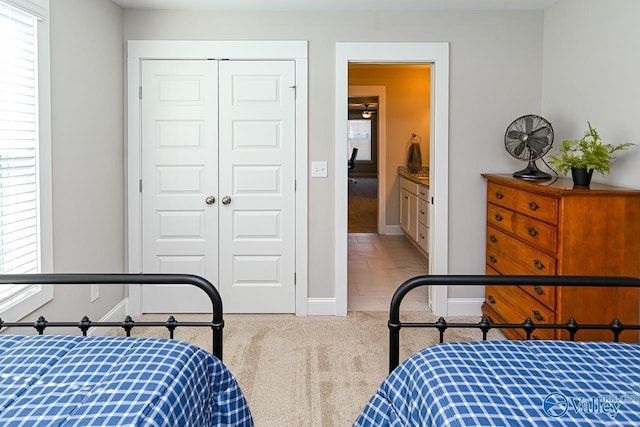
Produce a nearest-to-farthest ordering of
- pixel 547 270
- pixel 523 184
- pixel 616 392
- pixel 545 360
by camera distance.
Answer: pixel 616 392
pixel 545 360
pixel 547 270
pixel 523 184

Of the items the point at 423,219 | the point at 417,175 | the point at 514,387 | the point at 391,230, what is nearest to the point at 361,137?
the point at 391,230

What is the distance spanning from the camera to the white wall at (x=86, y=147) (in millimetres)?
3203

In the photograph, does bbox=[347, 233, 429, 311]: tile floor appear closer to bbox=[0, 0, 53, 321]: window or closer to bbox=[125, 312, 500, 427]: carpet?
bbox=[125, 312, 500, 427]: carpet

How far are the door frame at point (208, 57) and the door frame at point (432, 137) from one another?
0.26m

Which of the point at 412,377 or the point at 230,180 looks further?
the point at 230,180

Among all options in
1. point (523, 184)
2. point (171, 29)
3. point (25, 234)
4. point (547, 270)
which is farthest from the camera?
point (171, 29)

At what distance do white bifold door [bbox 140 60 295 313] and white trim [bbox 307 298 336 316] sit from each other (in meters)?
0.14

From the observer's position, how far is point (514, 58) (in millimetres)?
4266

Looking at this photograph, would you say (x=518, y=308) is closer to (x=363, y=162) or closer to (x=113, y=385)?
(x=113, y=385)

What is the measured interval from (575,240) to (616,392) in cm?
187

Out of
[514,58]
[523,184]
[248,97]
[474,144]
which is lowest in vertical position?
[523,184]

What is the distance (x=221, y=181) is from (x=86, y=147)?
3.49 ft

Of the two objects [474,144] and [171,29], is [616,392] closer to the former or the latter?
[474,144]

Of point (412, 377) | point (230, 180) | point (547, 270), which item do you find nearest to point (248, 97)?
point (230, 180)
